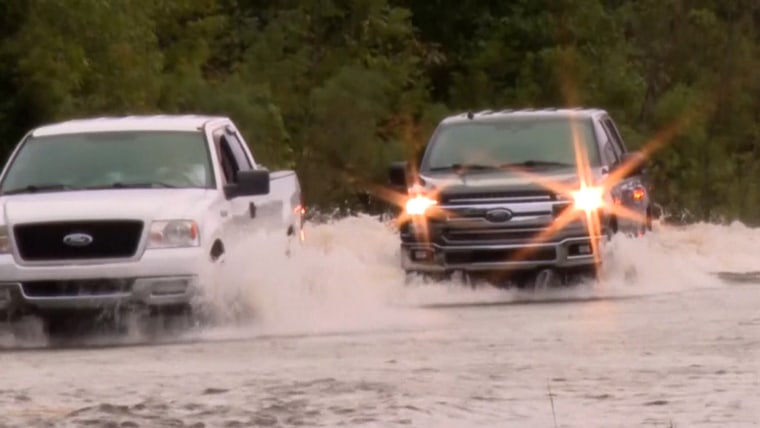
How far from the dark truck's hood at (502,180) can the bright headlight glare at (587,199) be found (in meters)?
0.11

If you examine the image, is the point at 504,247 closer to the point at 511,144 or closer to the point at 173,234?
the point at 511,144

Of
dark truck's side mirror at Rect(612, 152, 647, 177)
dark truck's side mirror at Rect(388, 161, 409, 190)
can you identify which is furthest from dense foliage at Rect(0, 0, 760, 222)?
dark truck's side mirror at Rect(612, 152, 647, 177)

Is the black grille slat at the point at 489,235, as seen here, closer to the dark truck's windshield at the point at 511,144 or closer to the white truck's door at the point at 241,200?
the dark truck's windshield at the point at 511,144

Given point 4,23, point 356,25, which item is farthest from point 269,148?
point 356,25

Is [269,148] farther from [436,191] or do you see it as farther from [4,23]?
[436,191]

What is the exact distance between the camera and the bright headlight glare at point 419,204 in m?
20.7

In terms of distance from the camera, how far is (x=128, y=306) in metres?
16.2

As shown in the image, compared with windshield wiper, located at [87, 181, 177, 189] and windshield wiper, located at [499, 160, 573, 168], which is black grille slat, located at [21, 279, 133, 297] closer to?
windshield wiper, located at [87, 181, 177, 189]

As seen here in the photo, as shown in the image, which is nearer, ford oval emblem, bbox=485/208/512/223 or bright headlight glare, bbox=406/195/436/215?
ford oval emblem, bbox=485/208/512/223

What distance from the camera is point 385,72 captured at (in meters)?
41.8

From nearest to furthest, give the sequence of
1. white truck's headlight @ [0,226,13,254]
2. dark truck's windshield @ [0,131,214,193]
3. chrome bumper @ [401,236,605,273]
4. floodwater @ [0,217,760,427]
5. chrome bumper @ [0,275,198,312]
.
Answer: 1. floodwater @ [0,217,760,427]
2. chrome bumper @ [0,275,198,312]
3. white truck's headlight @ [0,226,13,254]
4. dark truck's windshield @ [0,131,214,193]
5. chrome bumper @ [401,236,605,273]

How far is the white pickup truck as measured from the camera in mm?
16156

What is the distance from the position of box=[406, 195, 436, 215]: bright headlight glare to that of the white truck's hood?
13.1ft

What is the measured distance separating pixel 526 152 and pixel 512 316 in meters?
3.96
